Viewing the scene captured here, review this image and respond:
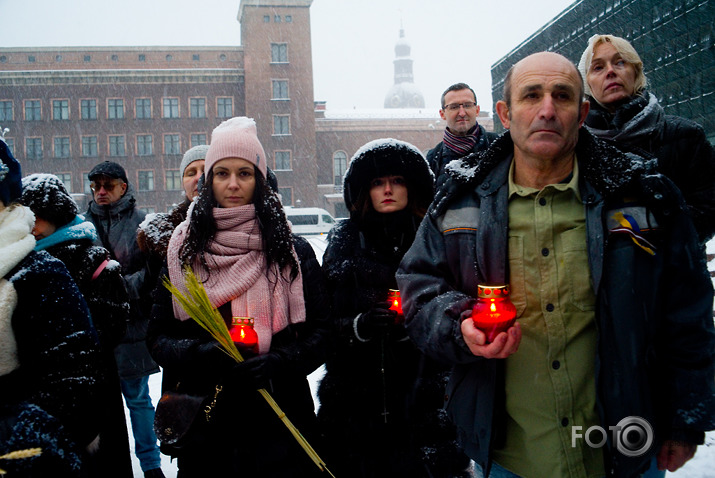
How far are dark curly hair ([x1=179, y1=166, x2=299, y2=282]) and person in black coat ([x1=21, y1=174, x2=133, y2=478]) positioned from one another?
2.44 feet

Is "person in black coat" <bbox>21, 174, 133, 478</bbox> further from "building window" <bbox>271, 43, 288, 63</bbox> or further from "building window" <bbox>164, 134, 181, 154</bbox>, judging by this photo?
"building window" <bbox>271, 43, 288, 63</bbox>

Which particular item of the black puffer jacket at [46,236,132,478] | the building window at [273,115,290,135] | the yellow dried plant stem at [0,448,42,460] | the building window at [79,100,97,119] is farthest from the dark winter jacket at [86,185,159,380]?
the building window at [79,100,97,119]

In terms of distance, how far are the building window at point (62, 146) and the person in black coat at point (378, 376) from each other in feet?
157

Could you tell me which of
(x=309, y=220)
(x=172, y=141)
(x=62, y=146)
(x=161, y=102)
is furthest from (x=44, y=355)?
(x=62, y=146)

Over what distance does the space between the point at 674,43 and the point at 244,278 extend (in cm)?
1427

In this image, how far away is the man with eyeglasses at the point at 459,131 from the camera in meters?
4.28

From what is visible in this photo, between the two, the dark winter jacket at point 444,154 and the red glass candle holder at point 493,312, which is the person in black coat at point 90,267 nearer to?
the red glass candle holder at point 493,312

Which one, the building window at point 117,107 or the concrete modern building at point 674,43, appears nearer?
the concrete modern building at point 674,43

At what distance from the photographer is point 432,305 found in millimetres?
1824

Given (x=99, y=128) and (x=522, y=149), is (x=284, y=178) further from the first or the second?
(x=522, y=149)

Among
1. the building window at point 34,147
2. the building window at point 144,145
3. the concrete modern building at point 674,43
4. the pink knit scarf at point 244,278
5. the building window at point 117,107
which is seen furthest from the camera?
the building window at point 117,107

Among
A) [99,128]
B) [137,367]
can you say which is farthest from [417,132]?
[137,367]

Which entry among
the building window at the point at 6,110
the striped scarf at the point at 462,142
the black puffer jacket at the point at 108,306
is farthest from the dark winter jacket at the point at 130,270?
the building window at the point at 6,110

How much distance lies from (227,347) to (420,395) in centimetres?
112
